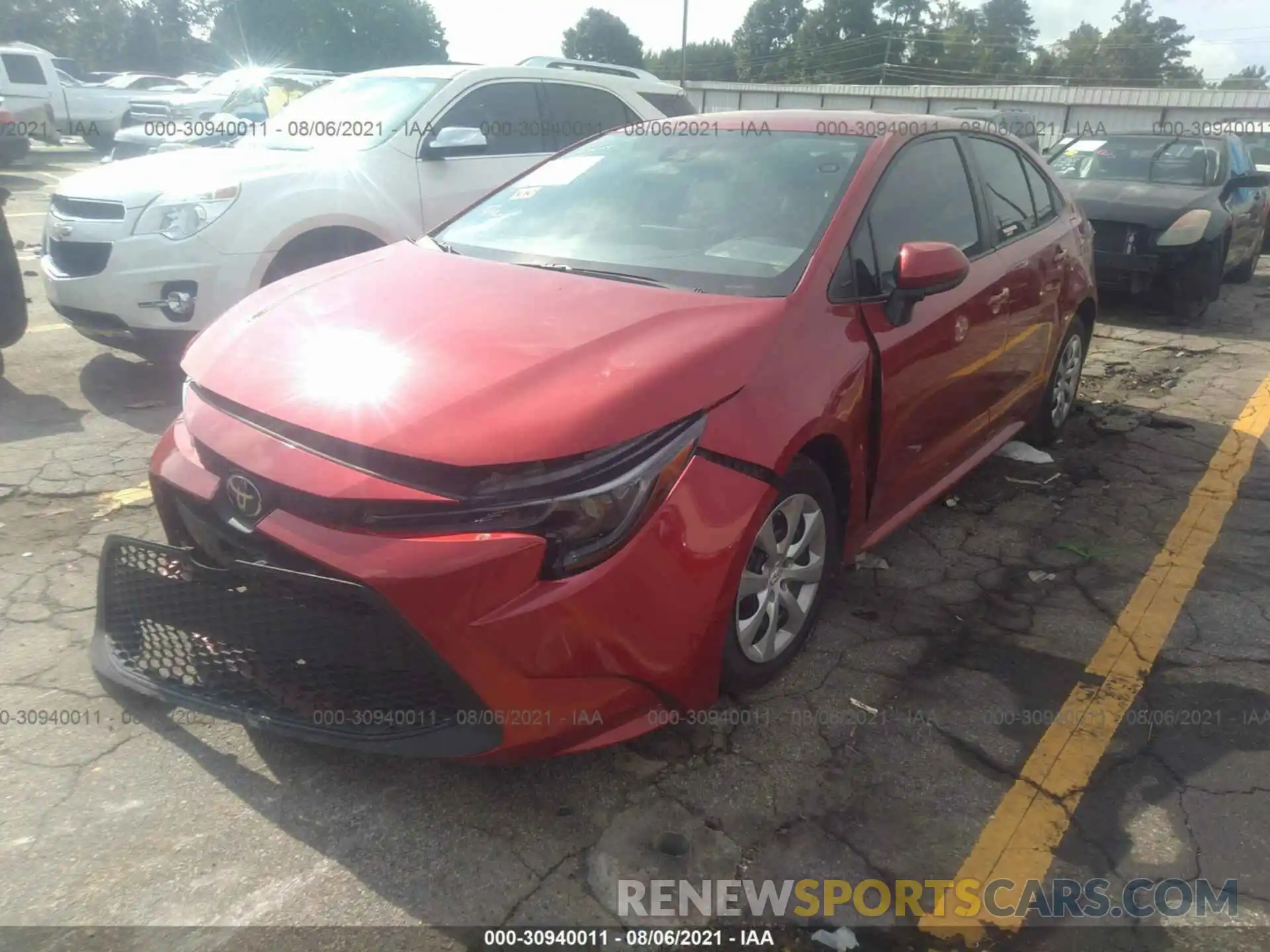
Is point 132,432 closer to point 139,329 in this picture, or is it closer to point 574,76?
point 139,329

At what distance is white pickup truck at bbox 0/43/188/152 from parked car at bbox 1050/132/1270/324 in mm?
19574

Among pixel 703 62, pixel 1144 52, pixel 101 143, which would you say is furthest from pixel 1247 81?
pixel 101 143

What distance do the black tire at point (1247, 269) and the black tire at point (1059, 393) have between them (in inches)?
263

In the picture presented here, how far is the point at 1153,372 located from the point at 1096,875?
5477 millimetres

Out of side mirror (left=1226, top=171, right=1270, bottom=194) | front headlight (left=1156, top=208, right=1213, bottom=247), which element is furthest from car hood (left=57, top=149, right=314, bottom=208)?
side mirror (left=1226, top=171, right=1270, bottom=194)

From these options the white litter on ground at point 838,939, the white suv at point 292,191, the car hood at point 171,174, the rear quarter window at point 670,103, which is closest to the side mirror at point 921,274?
the white litter on ground at point 838,939

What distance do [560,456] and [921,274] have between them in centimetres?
148

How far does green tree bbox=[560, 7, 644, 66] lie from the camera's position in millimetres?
80312

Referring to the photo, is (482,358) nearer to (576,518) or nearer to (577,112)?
(576,518)

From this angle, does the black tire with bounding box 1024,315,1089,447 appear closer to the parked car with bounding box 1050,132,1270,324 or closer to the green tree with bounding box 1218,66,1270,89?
the parked car with bounding box 1050,132,1270,324

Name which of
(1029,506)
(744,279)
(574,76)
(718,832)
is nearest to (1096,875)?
(718,832)

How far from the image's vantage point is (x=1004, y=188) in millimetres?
4168

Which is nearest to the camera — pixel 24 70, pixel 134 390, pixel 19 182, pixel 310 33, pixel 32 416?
pixel 32 416

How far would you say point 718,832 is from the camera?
2.32 metres
